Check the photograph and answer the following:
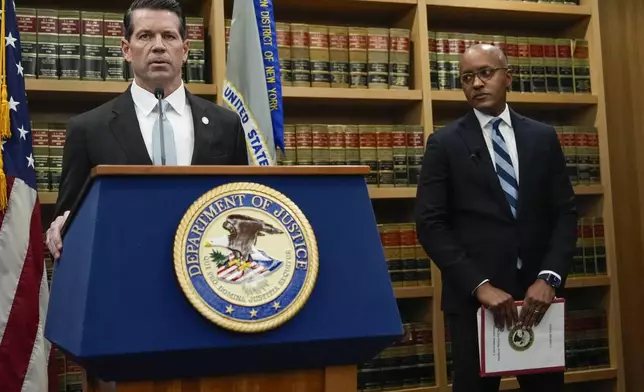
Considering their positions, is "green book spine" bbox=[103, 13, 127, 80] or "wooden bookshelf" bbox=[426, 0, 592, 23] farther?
"wooden bookshelf" bbox=[426, 0, 592, 23]

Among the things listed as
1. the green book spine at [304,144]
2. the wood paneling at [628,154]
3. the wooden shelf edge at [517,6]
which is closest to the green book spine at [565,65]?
the wooden shelf edge at [517,6]

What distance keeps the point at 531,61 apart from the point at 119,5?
6.01ft

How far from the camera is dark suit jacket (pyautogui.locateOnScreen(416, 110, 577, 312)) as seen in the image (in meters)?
2.13

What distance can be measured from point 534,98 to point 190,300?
8.88 feet

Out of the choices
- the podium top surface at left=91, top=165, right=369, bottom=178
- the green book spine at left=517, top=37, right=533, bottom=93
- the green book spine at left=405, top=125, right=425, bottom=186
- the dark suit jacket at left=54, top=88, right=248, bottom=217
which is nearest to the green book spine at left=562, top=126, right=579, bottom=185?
the green book spine at left=517, top=37, right=533, bottom=93

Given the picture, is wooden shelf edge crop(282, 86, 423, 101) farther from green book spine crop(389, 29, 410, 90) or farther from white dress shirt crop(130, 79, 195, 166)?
white dress shirt crop(130, 79, 195, 166)

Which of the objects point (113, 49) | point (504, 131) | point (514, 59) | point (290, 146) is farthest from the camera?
point (514, 59)

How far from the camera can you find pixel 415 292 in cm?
311

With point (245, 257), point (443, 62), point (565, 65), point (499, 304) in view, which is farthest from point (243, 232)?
point (565, 65)

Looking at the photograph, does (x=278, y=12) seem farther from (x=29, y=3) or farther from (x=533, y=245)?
(x=533, y=245)

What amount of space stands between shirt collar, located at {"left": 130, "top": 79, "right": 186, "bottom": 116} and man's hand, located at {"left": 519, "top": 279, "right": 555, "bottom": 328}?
108 centimetres

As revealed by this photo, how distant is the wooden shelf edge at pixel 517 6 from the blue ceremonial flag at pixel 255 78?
1046 mm

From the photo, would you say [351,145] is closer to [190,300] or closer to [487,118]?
[487,118]

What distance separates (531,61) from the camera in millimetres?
3451
